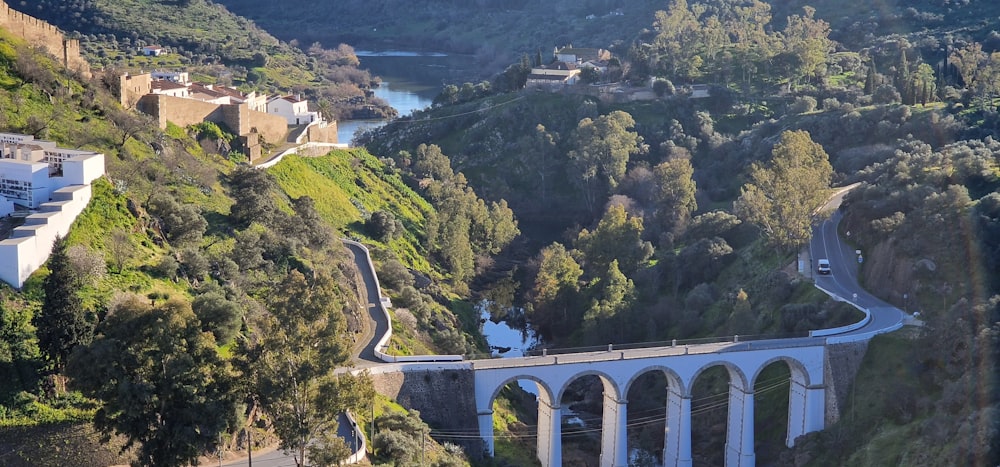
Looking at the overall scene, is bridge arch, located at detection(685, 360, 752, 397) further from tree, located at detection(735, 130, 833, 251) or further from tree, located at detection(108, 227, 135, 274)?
tree, located at detection(108, 227, 135, 274)

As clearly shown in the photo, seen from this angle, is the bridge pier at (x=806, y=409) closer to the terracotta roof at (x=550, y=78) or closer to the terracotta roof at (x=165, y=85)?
the terracotta roof at (x=165, y=85)

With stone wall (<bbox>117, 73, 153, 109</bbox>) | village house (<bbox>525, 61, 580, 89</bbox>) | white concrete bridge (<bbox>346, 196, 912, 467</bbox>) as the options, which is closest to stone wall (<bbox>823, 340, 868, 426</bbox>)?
white concrete bridge (<bbox>346, 196, 912, 467</bbox>)

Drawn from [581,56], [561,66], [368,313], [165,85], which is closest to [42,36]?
[165,85]

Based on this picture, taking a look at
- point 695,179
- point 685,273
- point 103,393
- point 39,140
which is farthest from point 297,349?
point 695,179

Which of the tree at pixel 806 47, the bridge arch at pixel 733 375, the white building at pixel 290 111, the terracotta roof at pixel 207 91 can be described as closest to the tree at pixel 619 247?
the white building at pixel 290 111

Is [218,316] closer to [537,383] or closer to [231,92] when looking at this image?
[537,383]

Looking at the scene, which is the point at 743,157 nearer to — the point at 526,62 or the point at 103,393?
the point at 526,62
